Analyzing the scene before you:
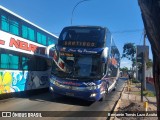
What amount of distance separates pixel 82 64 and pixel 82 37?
4.50ft

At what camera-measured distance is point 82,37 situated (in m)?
15.7

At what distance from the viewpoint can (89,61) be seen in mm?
15125

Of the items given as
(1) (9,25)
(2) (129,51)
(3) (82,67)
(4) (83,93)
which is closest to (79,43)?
(3) (82,67)

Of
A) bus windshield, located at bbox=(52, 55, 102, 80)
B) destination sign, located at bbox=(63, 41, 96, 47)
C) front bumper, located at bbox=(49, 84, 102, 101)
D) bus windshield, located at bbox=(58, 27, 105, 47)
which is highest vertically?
bus windshield, located at bbox=(58, 27, 105, 47)

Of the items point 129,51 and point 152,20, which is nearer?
point 152,20

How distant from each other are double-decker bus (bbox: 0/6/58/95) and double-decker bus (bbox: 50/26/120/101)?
1754mm

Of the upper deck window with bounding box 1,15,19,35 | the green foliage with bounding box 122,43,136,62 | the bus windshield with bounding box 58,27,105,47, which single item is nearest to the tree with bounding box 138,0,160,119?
the upper deck window with bounding box 1,15,19,35

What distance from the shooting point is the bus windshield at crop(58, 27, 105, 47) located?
15367 millimetres

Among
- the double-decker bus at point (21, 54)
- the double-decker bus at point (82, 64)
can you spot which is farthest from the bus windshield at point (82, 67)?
the double-decker bus at point (21, 54)

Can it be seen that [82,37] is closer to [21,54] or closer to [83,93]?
[83,93]

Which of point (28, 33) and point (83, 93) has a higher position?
point (28, 33)

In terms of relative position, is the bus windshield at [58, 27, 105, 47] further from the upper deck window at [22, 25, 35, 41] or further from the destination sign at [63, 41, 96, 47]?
the upper deck window at [22, 25, 35, 41]

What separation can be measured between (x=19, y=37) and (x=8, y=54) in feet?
3.73

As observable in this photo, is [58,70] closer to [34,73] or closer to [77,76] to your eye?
[77,76]
